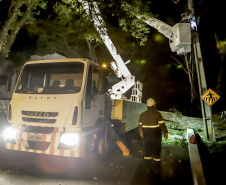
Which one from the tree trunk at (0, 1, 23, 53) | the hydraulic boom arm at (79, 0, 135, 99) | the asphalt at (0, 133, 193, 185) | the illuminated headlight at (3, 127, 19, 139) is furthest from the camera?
the hydraulic boom arm at (79, 0, 135, 99)

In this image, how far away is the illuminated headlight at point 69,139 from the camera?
3.90 metres

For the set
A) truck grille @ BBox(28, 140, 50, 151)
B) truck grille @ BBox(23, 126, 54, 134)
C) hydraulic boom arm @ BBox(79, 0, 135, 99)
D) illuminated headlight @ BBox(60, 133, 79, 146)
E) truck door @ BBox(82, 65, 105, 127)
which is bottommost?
truck grille @ BBox(28, 140, 50, 151)

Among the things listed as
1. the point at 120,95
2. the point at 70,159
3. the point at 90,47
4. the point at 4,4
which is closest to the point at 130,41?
the point at 90,47

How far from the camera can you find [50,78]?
4.91 metres

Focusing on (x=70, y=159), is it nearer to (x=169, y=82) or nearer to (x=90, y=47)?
(x=90, y=47)

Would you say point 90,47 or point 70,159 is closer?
point 70,159

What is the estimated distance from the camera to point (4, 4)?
30.0ft

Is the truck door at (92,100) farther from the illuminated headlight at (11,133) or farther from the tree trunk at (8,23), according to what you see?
the tree trunk at (8,23)

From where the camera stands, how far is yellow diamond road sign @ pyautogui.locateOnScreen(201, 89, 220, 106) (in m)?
7.72

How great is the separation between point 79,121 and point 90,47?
40.2 feet

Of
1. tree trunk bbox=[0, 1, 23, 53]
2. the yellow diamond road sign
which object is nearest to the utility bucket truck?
tree trunk bbox=[0, 1, 23, 53]

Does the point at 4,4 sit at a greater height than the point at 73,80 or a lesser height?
greater

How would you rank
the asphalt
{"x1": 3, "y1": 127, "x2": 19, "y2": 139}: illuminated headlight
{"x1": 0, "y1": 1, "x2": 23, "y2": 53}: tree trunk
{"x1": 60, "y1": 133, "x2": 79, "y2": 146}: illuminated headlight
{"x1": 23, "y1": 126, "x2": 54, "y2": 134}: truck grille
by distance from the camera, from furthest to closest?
{"x1": 0, "y1": 1, "x2": 23, "y2": 53}: tree trunk → {"x1": 3, "y1": 127, "x2": 19, "y2": 139}: illuminated headlight → {"x1": 23, "y1": 126, "x2": 54, "y2": 134}: truck grille → {"x1": 60, "y1": 133, "x2": 79, "y2": 146}: illuminated headlight → the asphalt

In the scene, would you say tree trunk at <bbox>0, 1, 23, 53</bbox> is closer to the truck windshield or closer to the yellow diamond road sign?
the truck windshield
